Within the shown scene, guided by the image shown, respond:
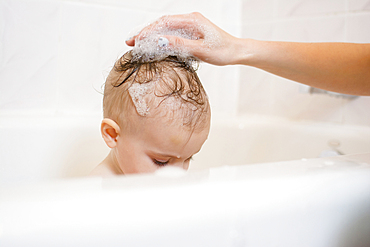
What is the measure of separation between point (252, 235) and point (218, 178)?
75 mm

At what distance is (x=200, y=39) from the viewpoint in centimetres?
74

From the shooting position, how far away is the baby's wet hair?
2.45ft

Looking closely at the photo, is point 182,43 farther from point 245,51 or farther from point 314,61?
point 314,61

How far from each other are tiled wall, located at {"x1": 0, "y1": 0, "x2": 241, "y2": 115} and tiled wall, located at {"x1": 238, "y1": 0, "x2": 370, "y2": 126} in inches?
17.2

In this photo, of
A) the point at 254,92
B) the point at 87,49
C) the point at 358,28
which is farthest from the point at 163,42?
the point at 254,92

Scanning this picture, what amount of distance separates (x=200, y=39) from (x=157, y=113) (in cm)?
18

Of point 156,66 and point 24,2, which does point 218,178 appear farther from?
point 24,2

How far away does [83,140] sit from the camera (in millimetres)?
1166

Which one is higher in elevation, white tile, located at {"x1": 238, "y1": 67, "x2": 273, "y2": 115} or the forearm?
the forearm

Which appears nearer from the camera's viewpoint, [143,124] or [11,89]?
[143,124]

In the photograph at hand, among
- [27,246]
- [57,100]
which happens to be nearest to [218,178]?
[27,246]

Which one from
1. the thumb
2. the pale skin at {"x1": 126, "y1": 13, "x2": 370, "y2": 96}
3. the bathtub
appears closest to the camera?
the bathtub

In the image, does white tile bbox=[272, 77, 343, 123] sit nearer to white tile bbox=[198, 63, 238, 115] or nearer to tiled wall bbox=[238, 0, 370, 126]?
tiled wall bbox=[238, 0, 370, 126]

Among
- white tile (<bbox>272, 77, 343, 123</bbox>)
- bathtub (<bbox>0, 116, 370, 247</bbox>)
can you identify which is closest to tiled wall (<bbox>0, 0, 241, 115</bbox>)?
white tile (<bbox>272, 77, 343, 123</bbox>)
